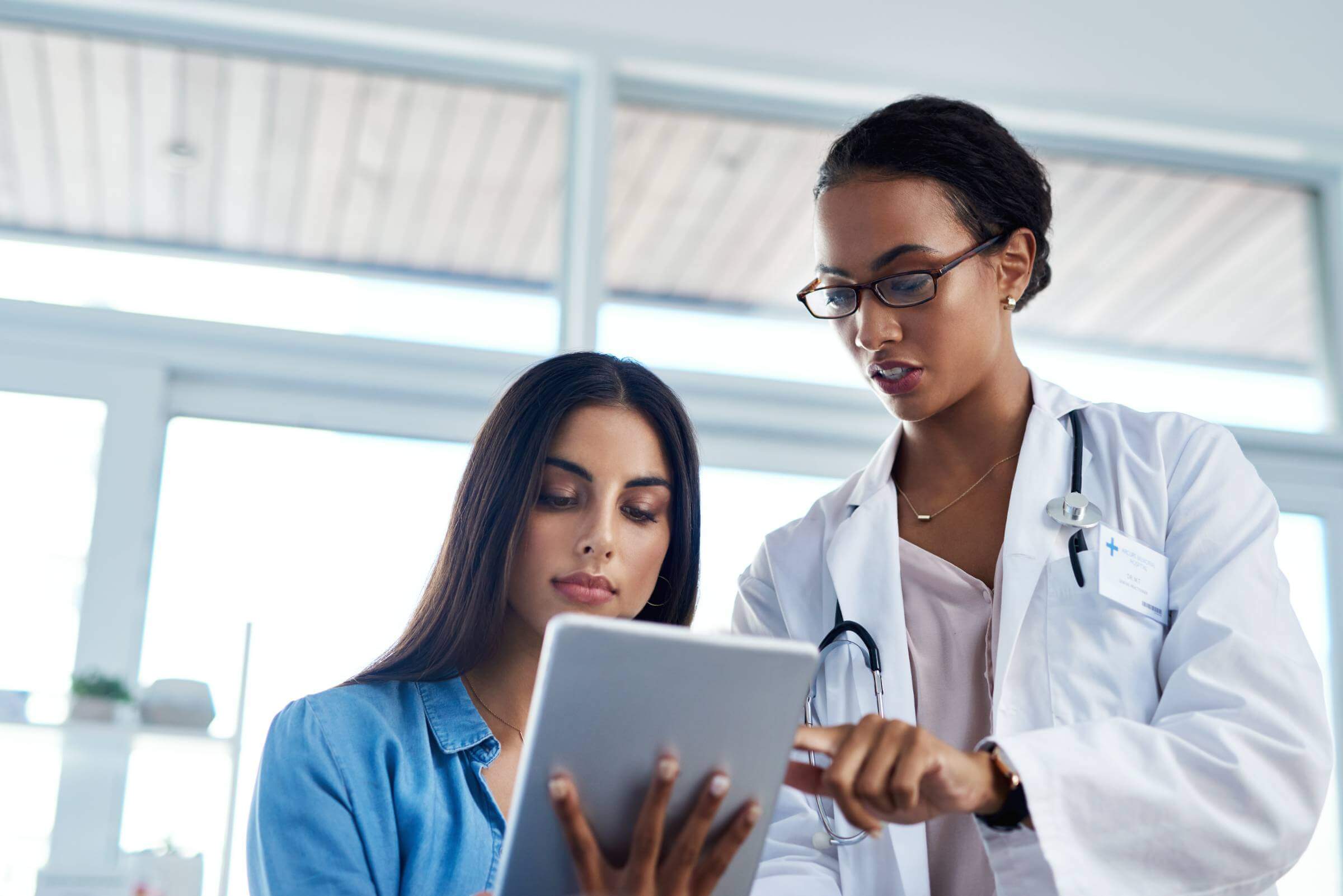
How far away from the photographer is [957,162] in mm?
1653

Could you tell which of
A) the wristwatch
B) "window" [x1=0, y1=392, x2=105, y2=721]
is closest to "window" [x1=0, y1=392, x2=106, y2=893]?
"window" [x1=0, y1=392, x2=105, y2=721]

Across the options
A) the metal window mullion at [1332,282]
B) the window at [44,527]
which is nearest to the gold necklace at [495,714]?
the window at [44,527]

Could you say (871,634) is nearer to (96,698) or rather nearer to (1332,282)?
(96,698)

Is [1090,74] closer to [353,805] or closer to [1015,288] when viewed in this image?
[1015,288]

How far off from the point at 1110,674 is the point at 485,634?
2.41ft

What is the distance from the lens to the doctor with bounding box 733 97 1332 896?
1295 mm

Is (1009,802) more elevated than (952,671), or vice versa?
(952,671)

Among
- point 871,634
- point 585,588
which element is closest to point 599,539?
point 585,588

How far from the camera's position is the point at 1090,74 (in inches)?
123

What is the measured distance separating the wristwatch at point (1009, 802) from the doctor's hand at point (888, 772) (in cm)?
7

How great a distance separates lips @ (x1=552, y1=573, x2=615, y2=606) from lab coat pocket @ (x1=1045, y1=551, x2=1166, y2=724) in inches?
20.7

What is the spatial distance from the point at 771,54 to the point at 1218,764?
215cm

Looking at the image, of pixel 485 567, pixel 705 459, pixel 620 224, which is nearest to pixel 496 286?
pixel 620 224

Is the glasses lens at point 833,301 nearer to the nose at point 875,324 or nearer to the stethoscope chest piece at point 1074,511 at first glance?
the nose at point 875,324
